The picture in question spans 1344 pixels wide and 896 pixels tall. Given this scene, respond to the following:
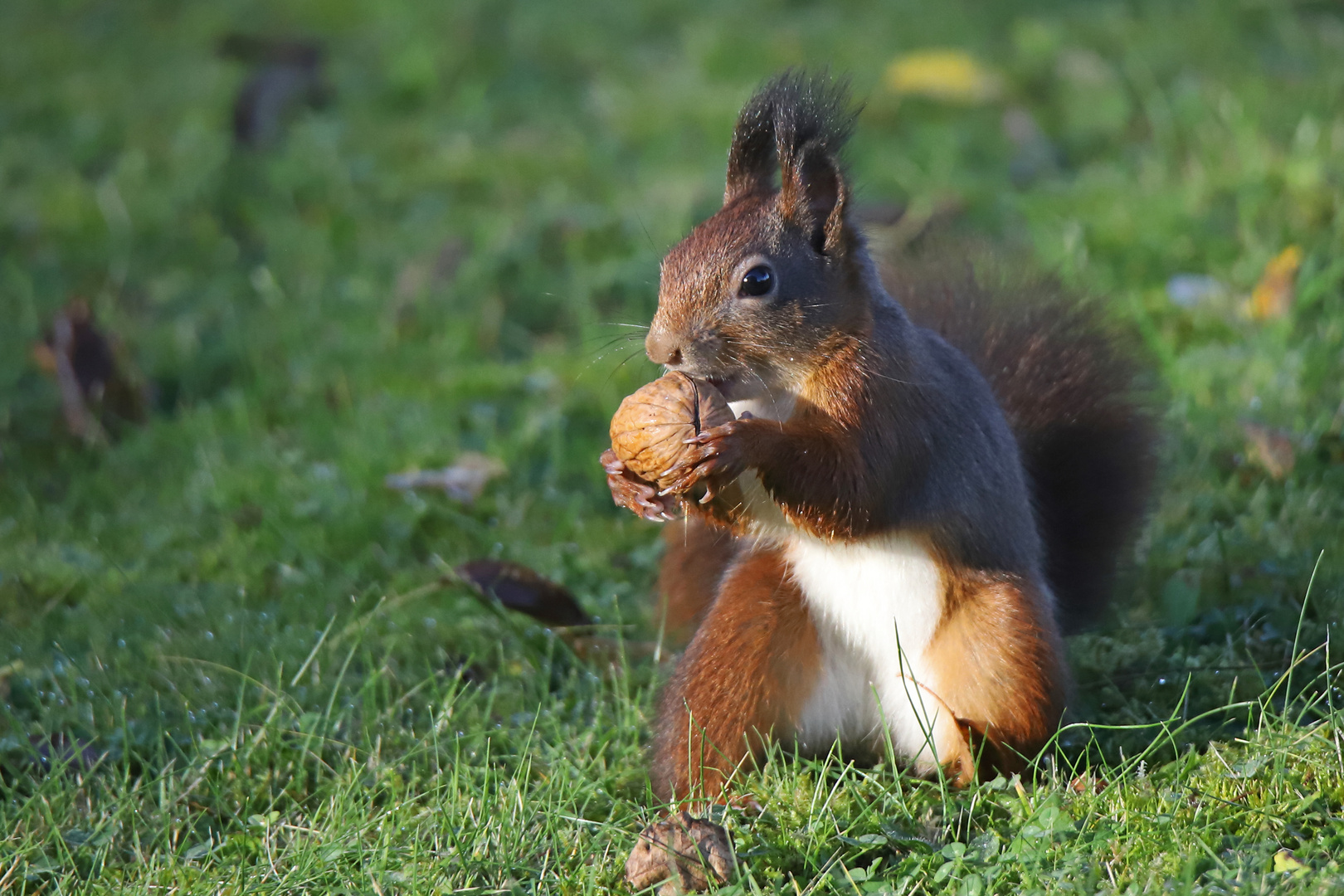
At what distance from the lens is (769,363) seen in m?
1.86

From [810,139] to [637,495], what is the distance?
528 millimetres

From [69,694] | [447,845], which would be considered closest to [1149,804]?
[447,845]

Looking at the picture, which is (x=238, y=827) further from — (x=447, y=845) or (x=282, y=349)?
(x=282, y=349)

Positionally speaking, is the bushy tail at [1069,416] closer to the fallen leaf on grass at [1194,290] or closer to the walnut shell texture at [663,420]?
the walnut shell texture at [663,420]

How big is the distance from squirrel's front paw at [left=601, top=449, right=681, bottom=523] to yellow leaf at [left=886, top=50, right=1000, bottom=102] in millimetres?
2982

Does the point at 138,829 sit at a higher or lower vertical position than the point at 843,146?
lower

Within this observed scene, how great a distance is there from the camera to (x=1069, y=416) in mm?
2203

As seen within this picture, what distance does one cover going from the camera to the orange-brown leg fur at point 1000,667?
70.4 inches

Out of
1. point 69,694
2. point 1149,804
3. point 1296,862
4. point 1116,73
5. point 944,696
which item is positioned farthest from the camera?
point 1116,73

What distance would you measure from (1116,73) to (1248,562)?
8.80 ft

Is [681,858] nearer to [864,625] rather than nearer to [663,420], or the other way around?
[864,625]

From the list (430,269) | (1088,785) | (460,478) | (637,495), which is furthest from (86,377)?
(1088,785)

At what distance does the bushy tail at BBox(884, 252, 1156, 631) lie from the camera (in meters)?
2.14

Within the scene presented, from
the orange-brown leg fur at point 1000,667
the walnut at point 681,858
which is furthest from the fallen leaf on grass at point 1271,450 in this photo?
the walnut at point 681,858
